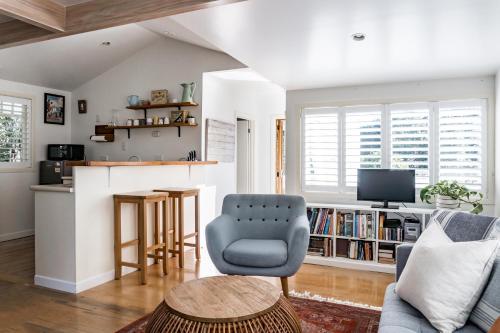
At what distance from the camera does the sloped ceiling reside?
500 centimetres

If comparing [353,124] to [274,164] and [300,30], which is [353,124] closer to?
[300,30]

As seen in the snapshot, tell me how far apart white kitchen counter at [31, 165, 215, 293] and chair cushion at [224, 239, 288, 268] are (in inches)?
54.7

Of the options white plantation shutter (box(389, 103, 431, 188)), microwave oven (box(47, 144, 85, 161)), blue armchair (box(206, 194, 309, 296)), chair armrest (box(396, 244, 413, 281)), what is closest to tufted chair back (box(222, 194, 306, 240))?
blue armchair (box(206, 194, 309, 296))

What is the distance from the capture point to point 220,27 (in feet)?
8.63

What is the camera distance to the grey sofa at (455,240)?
161 cm

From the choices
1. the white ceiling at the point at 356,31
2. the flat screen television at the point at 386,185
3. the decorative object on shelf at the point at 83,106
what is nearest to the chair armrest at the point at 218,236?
the white ceiling at the point at 356,31

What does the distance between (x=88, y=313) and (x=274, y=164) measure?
457 centimetres

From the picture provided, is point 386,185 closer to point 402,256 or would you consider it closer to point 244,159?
point 402,256

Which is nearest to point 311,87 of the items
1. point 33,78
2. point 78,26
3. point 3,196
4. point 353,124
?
point 353,124

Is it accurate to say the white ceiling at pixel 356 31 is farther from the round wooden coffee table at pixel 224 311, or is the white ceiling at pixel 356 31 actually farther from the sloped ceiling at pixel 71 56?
the sloped ceiling at pixel 71 56

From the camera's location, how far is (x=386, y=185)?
13.3 ft

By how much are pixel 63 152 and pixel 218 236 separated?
4016 millimetres

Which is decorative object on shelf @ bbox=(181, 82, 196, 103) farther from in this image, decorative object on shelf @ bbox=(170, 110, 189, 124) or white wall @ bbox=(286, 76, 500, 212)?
white wall @ bbox=(286, 76, 500, 212)

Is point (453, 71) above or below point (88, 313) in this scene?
above
